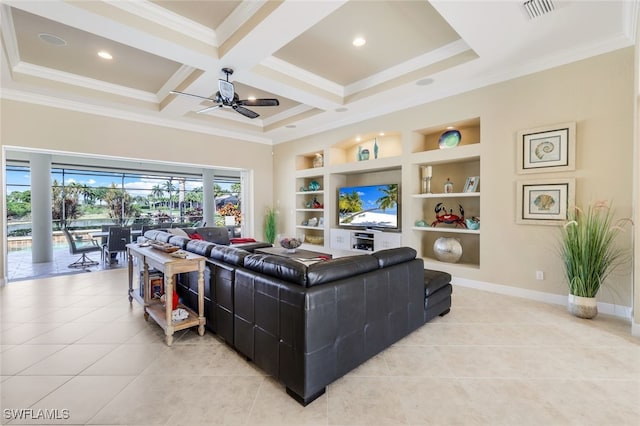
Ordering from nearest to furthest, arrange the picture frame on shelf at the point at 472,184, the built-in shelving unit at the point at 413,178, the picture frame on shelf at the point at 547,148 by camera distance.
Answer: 1. the picture frame on shelf at the point at 547,148
2. the picture frame on shelf at the point at 472,184
3. the built-in shelving unit at the point at 413,178

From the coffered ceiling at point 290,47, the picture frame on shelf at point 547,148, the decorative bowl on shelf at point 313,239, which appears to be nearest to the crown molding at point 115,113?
the coffered ceiling at point 290,47

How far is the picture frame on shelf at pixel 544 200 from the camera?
3.38m

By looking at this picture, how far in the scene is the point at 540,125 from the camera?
11.8 ft

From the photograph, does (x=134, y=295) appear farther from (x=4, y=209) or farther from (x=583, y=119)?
(x=583, y=119)

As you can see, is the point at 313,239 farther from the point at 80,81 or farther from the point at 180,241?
the point at 80,81

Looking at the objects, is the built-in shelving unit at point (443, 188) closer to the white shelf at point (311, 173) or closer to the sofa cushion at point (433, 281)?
the sofa cushion at point (433, 281)

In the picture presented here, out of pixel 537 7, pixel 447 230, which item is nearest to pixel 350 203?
pixel 447 230

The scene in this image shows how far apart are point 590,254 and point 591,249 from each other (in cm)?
5

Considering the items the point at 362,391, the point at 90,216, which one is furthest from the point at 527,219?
the point at 90,216

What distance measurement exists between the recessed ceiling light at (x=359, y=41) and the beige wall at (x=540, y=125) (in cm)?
168

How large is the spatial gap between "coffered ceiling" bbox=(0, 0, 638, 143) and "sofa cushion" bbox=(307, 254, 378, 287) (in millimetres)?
2250

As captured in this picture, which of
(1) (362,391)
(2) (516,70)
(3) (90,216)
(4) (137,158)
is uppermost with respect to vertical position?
(2) (516,70)

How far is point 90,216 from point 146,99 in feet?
16.2

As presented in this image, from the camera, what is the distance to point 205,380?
2.00m
